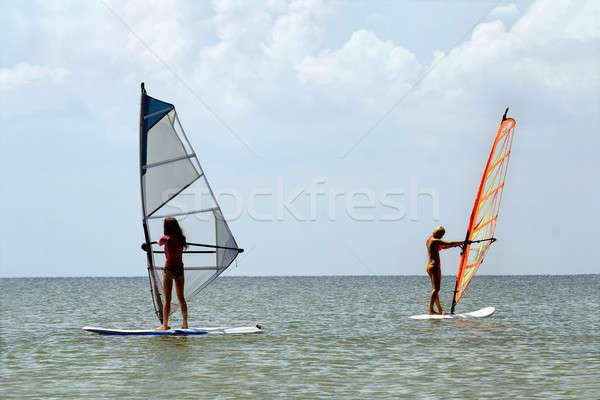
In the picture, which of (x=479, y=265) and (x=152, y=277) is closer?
(x=152, y=277)

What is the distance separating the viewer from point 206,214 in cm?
1052

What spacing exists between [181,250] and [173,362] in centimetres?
175

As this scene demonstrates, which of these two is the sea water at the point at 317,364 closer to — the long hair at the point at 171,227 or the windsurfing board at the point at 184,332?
the windsurfing board at the point at 184,332

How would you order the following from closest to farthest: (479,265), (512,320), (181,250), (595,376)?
(595,376), (181,250), (479,265), (512,320)

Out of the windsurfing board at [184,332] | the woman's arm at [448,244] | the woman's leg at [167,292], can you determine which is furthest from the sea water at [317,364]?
the woman's arm at [448,244]

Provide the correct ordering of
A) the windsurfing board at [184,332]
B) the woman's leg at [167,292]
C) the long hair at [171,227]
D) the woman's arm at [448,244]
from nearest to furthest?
the long hair at [171,227] < the woman's leg at [167,292] < the windsurfing board at [184,332] < the woman's arm at [448,244]

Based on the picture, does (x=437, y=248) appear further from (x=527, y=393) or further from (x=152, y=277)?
(x=527, y=393)

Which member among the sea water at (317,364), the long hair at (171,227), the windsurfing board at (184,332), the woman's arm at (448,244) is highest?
the long hair at (171,227)

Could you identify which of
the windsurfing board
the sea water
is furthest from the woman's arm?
the windsurfing board

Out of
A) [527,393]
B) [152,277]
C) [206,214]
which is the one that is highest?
[206,214]

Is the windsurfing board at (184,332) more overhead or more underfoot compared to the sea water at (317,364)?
more overhead

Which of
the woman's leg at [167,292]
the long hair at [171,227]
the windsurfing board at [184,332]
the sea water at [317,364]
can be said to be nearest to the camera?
the sea water at [317,364]

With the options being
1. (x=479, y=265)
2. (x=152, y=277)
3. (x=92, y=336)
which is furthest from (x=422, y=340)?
(x=92, y=336)

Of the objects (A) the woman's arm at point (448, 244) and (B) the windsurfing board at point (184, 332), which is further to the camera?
(A) the woman's arm at point (448, 244)
